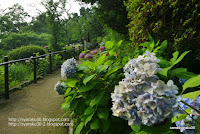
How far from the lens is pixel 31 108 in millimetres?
3543

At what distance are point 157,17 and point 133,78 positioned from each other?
2028mm

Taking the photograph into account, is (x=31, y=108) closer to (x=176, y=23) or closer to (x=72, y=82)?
(x=72, y=82)

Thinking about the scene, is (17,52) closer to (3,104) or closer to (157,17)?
(3,104)

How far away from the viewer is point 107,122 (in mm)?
1481

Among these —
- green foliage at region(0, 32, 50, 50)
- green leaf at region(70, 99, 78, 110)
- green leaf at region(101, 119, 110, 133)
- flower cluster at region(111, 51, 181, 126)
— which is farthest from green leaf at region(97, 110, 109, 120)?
green foliage at region(0, 32, 50, 50)

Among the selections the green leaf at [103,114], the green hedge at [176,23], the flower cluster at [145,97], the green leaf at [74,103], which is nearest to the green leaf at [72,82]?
the green leaf at [74,103]

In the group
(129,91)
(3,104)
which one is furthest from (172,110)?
(3,104)

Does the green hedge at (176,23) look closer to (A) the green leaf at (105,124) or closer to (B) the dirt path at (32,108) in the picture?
A: (A) the green leaf at (105,124)

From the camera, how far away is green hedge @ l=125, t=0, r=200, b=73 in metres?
2.04

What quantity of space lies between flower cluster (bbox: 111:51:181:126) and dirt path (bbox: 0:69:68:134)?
225 cm

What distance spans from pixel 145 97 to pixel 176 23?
2.04 m

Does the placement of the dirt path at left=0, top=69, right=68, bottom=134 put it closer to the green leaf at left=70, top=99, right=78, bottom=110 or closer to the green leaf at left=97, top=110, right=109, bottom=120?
the green leaf at left=70, top=99, right=78, bottom=110

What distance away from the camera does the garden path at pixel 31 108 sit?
105 inches

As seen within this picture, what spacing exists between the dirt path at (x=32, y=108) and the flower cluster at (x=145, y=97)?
7.37ft
